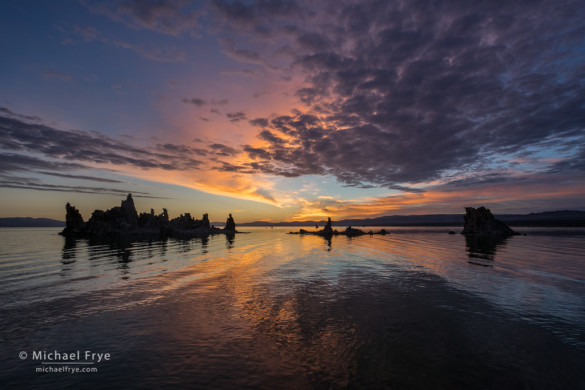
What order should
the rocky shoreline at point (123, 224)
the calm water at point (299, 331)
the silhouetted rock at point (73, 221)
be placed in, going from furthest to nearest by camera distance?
the silhouetted rock at point (73, 221) < the rocky shoreline at point (123, 224) < the calm water at point (299, 331)

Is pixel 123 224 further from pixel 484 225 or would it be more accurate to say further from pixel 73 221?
pixel 484 225

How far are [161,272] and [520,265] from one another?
49.2 metres

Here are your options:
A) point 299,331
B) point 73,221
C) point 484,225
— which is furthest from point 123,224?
point 484,225

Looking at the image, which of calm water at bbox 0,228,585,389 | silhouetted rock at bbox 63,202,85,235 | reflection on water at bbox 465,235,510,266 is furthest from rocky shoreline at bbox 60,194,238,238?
reflection on water at bbox 465,235,510,266

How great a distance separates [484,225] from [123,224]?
176 meters

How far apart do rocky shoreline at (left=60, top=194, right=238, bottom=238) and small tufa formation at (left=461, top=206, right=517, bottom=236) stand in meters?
140

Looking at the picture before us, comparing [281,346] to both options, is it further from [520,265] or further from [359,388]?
[520,265]

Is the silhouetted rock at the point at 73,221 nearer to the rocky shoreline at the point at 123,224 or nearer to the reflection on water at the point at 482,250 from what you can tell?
the rocky shoreline at the point at 123,224

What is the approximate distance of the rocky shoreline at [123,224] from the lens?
372 feet

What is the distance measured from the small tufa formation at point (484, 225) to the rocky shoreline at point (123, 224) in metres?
140

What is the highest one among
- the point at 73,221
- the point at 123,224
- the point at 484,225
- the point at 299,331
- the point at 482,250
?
the point at 73,221

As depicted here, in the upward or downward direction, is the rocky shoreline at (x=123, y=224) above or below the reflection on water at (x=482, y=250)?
above

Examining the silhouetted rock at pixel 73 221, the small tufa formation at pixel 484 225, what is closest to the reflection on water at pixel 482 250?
the small tufa formation at pixel 484 225

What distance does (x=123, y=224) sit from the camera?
116 meters
